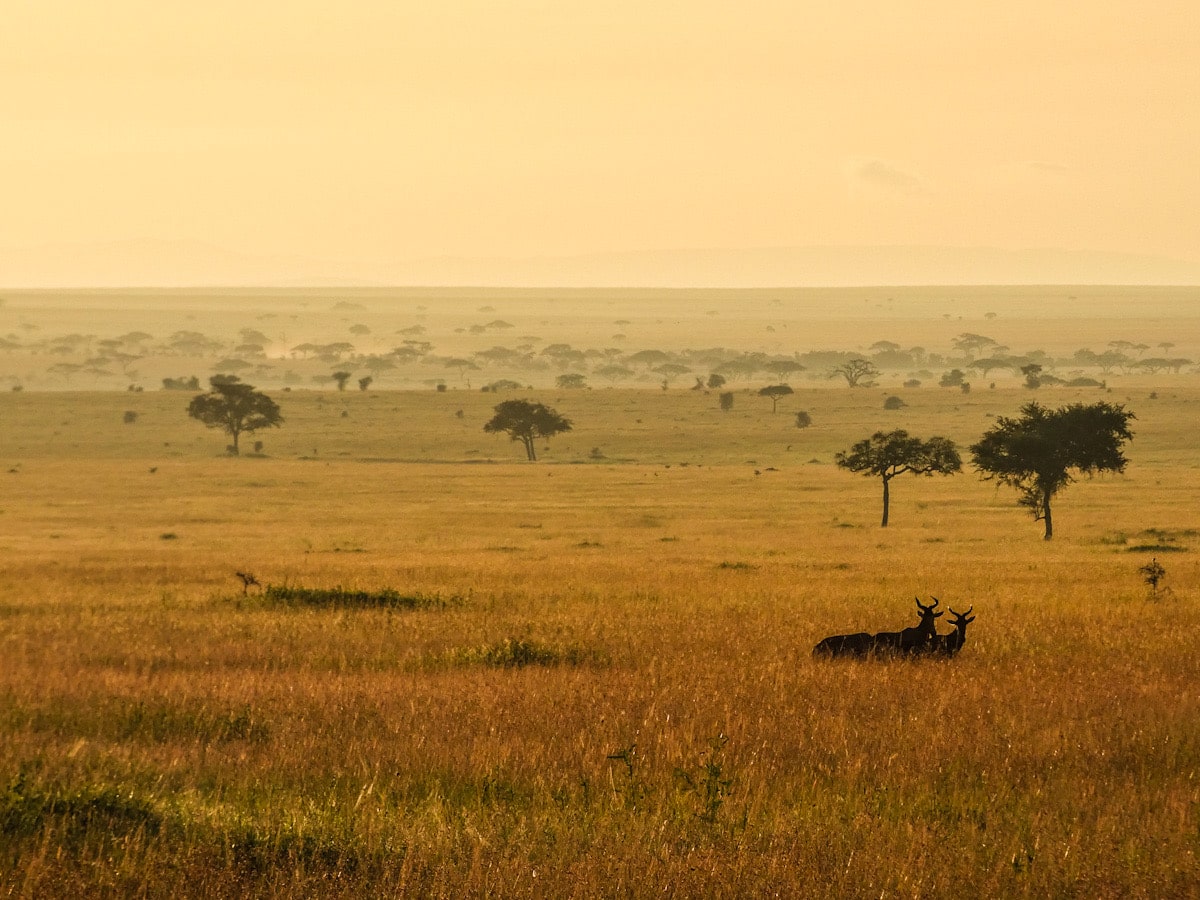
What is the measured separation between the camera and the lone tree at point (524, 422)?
105312 mm

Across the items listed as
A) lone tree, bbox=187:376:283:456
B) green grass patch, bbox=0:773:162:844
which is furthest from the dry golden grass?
lone tree, bbox=187:376:283:456

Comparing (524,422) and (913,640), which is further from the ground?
(913,640)

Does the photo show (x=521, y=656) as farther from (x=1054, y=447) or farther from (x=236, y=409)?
(x=236, y=409)

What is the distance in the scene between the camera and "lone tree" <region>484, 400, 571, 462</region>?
105312 mm

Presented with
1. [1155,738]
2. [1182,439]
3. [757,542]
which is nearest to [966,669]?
[1155,738]

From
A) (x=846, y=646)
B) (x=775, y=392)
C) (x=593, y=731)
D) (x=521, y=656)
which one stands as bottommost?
(x=775, y=392)

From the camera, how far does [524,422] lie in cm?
10562

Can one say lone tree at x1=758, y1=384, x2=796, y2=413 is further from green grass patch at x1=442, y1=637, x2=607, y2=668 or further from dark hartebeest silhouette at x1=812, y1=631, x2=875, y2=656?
dark hartebeest silhouette at x1=812, y1=631, x2=875, y2=656

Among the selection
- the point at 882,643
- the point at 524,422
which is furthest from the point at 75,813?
the point at 524,422

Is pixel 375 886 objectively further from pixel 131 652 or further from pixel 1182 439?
pixel 1182 439

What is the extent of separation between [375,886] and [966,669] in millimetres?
9273

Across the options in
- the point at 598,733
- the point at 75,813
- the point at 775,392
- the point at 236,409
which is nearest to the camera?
the point at 75,813

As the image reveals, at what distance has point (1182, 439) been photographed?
107312mm

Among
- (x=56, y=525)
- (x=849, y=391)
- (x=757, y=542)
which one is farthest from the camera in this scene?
(x=849, y=391)
